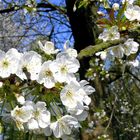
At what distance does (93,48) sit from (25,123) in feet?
2.09

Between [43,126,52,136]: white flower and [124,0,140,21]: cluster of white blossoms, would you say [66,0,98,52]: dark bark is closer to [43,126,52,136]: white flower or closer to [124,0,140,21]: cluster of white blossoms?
[124,0,140,21]: cluster of white blossoms

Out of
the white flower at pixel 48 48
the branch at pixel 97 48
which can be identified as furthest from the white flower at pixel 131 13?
the white flower at pixel 48 48

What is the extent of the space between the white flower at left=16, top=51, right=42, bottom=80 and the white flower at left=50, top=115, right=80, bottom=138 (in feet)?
0.53

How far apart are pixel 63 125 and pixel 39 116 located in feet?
0.32

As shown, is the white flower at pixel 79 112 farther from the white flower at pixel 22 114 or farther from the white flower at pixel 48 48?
the white flower at pixel 48 48

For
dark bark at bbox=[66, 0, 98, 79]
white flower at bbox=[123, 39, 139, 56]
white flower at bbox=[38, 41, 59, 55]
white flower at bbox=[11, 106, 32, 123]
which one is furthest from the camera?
dark bark at bbox=[66, 0, 98, 79]

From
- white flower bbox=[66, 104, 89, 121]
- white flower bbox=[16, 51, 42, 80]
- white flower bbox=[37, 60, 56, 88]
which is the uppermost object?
white flower bbox=[16, 51, 42, 80]

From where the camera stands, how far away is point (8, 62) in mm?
1266

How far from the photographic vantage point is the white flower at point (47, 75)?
50.3 inches

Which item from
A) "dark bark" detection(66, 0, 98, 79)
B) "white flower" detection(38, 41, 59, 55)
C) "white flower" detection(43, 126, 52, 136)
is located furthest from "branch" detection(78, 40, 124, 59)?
"dark bark" detection(66, 0, 98, 79)

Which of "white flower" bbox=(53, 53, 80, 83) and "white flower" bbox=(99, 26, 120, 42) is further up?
"white flower" bbox=(99, 26, 120, 42)

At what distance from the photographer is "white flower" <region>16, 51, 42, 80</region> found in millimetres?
1281

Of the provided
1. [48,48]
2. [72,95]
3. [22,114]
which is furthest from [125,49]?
[22,114]

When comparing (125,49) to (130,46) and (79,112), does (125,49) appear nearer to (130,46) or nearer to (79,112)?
(130,46)
